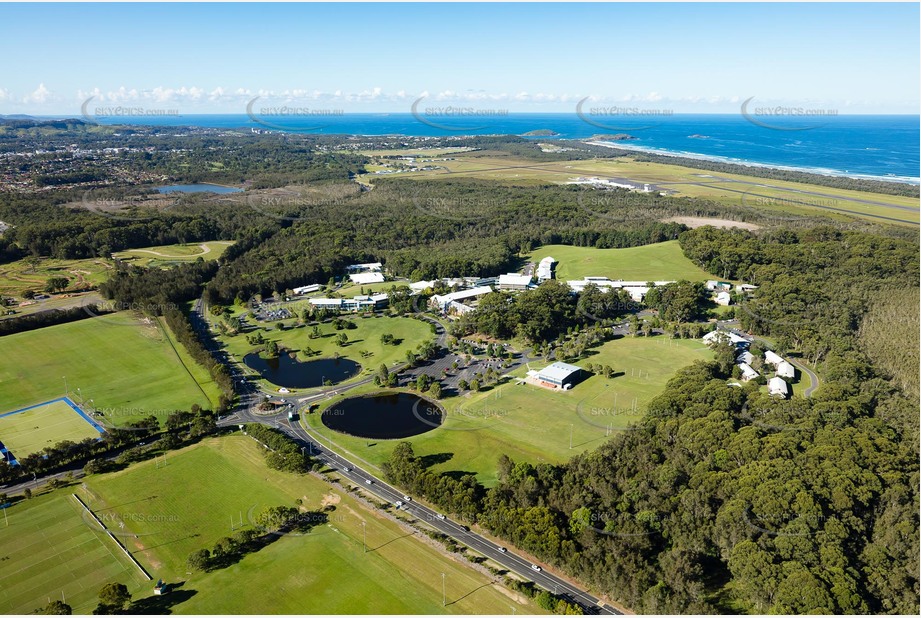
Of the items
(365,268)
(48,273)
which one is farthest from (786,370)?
(48,273)

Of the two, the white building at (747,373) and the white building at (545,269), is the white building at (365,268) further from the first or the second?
the white building at (747,373)

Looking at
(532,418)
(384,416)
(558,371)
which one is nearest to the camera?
(532,418)

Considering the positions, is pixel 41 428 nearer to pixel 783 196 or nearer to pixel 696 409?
pixel 696 409

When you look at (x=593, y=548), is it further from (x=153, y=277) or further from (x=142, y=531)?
(x=153, y=277)

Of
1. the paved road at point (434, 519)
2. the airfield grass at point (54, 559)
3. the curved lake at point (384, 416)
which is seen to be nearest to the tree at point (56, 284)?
the paved road at point (434, 519)

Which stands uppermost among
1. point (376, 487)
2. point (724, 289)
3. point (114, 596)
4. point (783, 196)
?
point (783, 196)

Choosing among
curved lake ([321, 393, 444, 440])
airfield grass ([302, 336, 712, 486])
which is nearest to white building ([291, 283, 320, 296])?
airfield grass ([302, 336, 712, 486])

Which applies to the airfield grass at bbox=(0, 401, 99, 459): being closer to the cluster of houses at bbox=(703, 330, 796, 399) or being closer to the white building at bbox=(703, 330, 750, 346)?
the cluster of houses at bbox=(703, 330, 796, 399)

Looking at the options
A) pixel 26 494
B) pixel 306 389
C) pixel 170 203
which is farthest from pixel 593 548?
pixel 170 203
